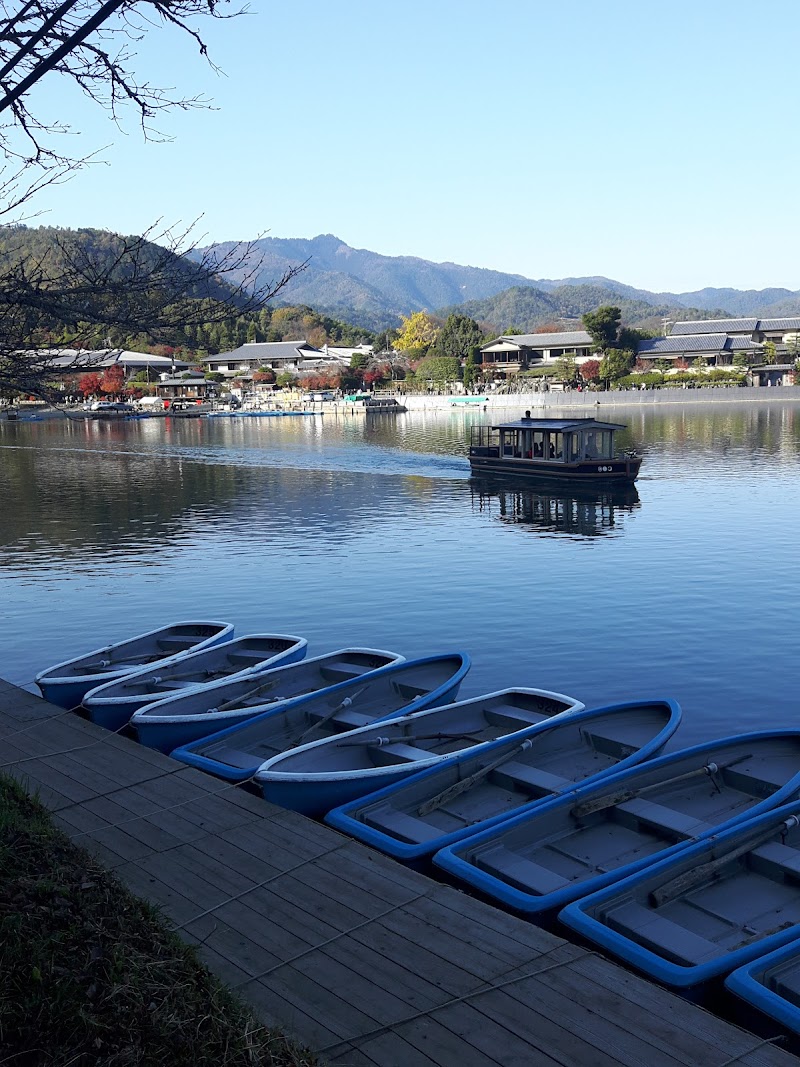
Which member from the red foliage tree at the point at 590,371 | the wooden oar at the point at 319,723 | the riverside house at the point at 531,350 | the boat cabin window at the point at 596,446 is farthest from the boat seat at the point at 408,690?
the riverside house at the point at 531,350

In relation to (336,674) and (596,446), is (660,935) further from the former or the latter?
(596,446)

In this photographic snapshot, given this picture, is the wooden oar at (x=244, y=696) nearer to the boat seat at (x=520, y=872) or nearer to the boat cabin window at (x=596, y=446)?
the boat seat at (x=520, y=872)

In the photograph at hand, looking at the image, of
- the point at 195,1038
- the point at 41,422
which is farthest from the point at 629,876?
the point at 41,422

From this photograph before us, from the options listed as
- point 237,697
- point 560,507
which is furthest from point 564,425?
point 237,697

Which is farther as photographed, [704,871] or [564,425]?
[564,425]

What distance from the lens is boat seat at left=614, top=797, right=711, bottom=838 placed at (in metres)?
8.04

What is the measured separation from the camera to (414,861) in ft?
24.4

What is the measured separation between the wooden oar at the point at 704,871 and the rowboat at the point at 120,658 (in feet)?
25.6

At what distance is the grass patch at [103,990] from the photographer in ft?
14.4

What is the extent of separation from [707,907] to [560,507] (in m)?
29.8

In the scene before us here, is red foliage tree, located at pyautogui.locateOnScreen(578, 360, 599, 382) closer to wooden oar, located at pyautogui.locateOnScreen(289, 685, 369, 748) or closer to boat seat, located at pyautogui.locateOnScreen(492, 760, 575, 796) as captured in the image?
wooden oar, located at pyautogui.locateOnScreen(289, 685, 369, 748)

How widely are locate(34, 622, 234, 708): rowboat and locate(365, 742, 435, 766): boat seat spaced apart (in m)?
4.17

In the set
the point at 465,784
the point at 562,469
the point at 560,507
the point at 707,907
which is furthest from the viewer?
the point at 562,469

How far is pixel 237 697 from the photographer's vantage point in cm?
1184
